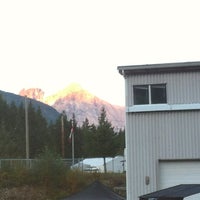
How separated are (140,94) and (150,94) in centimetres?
57

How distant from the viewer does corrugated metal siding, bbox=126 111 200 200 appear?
91.1ft

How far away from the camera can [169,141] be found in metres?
27.9

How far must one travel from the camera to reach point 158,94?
94.0 ft

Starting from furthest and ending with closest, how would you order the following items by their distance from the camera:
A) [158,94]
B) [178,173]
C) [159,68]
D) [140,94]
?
1. [140,94]
2. [158,94]
3. [159,68]
4. [178,173]

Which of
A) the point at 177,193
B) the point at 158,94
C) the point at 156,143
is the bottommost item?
the point at 177,193

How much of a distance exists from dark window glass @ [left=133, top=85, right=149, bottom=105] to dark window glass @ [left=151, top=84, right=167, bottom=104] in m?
0.29

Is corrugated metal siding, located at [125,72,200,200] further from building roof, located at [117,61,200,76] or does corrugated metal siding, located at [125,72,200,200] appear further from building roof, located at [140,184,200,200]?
building roof, located at [140,184,200,200]

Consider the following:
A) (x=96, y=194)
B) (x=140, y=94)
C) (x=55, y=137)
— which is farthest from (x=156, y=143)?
(x=55, y=137)

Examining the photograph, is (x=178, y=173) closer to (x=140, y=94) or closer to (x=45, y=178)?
(x=140, y=94)

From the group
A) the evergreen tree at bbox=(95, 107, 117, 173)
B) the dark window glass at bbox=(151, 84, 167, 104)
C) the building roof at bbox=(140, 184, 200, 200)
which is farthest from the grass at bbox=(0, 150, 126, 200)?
the building roof at bbox=(140, 184, 200, 200)

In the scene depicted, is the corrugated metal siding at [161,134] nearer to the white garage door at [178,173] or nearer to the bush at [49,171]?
the white garage door at [178,173]

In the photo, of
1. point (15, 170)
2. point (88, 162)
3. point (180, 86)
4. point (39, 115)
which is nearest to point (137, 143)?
point (180, 86)

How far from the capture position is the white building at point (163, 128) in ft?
91.2

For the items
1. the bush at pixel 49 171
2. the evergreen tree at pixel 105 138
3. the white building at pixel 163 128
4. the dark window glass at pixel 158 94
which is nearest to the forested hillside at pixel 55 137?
the evergreen tree at pixel 105 138
